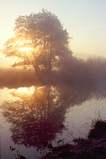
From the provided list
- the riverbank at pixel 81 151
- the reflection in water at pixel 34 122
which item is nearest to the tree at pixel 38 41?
the reflection in water at pixel 34 122

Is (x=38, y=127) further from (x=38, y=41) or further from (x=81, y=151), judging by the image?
(x=38, y=41)

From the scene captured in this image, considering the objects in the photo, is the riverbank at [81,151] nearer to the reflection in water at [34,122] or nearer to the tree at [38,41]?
the reflection in water at [34,122]

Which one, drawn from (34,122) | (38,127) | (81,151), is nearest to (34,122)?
(34,122)

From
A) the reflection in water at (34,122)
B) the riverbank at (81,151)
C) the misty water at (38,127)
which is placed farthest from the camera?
the reflection in water at (34,122)

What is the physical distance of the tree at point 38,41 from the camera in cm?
3675

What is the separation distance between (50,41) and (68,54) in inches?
195

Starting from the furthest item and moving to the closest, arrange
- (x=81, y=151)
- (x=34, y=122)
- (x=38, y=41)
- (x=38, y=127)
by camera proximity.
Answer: (x=38, y=41)
(x=34, y=122)
(x=38, y=127)
(x=81, y=151)

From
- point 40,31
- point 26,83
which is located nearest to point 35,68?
point 26,83

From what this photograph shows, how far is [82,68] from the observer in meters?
40.8

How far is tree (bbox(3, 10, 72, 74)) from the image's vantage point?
36.8 m

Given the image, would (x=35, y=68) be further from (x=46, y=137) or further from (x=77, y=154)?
(x=77, y=154)

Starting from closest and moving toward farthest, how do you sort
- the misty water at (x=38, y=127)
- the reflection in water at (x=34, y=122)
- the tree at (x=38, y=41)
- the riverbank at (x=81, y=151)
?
the riverbank at (x=81, y=151) → the misty water at (x=38, y=127) → the reflection in water at (x=34, y=122) → the tree at (x=38, y=41)

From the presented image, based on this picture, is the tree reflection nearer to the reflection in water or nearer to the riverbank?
the reflection in water

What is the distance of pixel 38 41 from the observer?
3734 centimetres
